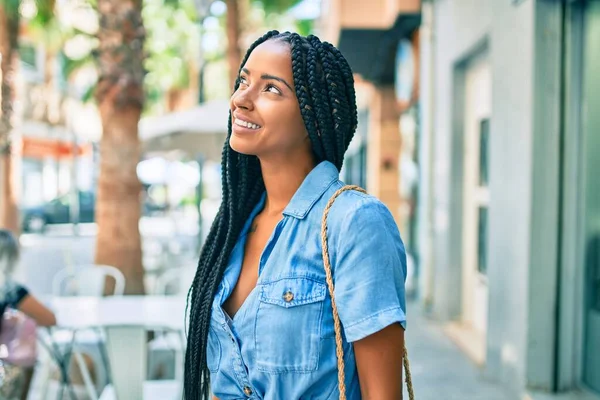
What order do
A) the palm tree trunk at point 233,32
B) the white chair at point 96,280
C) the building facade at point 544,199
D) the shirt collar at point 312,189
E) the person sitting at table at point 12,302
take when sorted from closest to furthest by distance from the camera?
the shirt collar at point 312,189 < the person sitting at table at point 12,302 < the building facade at point 544,199 < the white chair at point 96,280 < the palm tree trunk at point 233,32

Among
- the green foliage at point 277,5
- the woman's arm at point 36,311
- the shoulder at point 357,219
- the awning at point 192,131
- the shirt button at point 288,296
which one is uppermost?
the green foliage at point 277,5

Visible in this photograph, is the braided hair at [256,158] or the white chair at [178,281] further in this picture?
the white chair at [178,281]

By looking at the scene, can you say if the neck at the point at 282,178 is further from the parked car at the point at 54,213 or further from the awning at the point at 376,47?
the parked car at the point at 54,213

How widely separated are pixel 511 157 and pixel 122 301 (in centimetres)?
300

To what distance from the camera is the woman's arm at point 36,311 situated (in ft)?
12.7

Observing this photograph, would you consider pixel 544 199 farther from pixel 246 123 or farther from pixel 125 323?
pixel 246 123

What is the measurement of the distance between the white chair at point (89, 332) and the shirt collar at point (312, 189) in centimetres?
320

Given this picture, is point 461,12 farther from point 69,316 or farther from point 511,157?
point 69,316

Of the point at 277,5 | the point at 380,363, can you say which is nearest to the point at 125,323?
the point at 380,363

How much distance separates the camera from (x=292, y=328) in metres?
1.37

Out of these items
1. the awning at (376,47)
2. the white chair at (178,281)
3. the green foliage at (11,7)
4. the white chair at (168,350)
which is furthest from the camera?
the green foliage at (11,7)

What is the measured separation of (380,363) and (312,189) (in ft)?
1.30

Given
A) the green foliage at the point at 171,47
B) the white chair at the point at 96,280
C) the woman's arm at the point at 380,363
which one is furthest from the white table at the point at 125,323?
the green foliage at the point at 171,47

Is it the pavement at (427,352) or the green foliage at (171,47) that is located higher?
the green foliage at (171,47)
